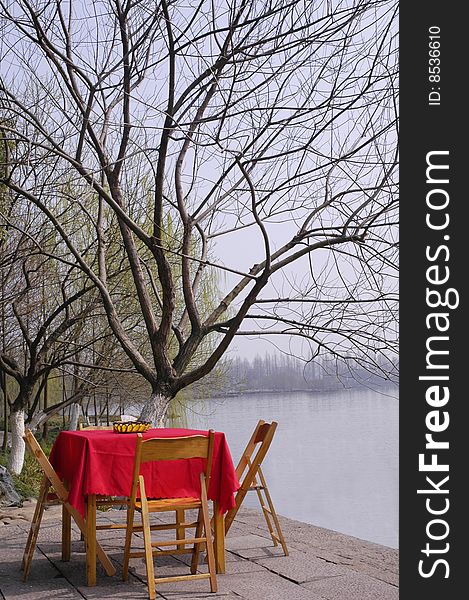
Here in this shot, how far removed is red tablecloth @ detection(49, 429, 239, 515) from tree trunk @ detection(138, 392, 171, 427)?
2259 mm

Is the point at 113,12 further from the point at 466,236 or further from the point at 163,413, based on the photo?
the point at 466,236

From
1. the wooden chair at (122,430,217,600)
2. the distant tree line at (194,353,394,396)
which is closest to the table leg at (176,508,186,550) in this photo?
the wooden chair at (122,430,217,600)

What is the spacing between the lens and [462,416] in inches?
145

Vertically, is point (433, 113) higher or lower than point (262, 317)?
higher

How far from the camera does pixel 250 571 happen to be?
16.0 ft

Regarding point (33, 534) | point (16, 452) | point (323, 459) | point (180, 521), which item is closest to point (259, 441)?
point (180, 521)

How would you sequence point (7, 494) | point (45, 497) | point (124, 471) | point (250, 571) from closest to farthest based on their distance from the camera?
1. point (124, 471)
2. point (250, 571)
3. point (45, 497)
4. point (7, 494)

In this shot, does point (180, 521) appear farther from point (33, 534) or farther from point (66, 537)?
point (33, 534)

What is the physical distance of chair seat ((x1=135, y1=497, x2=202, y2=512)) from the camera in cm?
452

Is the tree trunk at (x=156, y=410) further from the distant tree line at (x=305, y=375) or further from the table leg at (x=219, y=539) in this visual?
the table leg at (x=219, y=539)

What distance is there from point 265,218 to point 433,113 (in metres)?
3.41

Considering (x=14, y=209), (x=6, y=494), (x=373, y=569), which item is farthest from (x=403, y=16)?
(x=14, y=209)

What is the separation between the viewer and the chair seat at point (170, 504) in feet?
14.8

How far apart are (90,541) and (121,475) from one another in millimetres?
385
